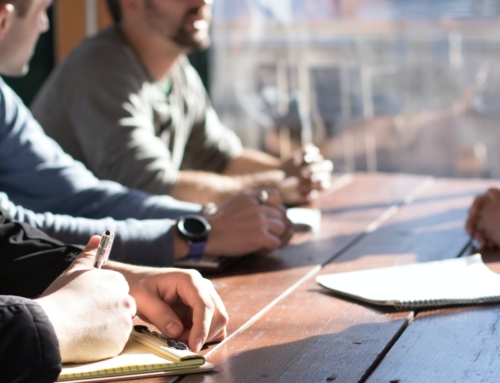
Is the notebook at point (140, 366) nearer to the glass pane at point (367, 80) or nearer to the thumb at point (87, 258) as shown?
the thumb at point (87, 258)

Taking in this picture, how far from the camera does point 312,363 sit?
2.74 feet

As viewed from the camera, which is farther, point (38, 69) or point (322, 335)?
point (38, 69)

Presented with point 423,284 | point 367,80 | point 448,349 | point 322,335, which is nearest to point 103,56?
point 423,284

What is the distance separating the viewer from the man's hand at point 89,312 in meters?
0.78

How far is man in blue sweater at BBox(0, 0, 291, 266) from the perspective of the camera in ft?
4.43

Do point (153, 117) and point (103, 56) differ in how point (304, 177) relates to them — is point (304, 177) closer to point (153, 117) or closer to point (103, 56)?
point (153, 117)

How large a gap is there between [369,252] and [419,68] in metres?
2.70

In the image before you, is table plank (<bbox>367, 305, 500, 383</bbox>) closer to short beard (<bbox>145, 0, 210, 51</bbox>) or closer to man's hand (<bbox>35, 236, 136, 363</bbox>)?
man's hand (<bbox>35, 236, 136, 363</bbox>)

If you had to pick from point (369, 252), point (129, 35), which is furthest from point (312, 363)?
point (129, 35)

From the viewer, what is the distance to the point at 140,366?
803mm

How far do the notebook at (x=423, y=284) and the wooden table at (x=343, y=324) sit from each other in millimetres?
17

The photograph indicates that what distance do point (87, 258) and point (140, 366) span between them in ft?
0.54

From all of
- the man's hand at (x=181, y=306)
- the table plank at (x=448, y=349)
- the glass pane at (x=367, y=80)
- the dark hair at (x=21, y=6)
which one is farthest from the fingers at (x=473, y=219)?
the glass pane at (x=367, y=80)

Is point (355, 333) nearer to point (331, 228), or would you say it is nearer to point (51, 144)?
point (331, 228)
